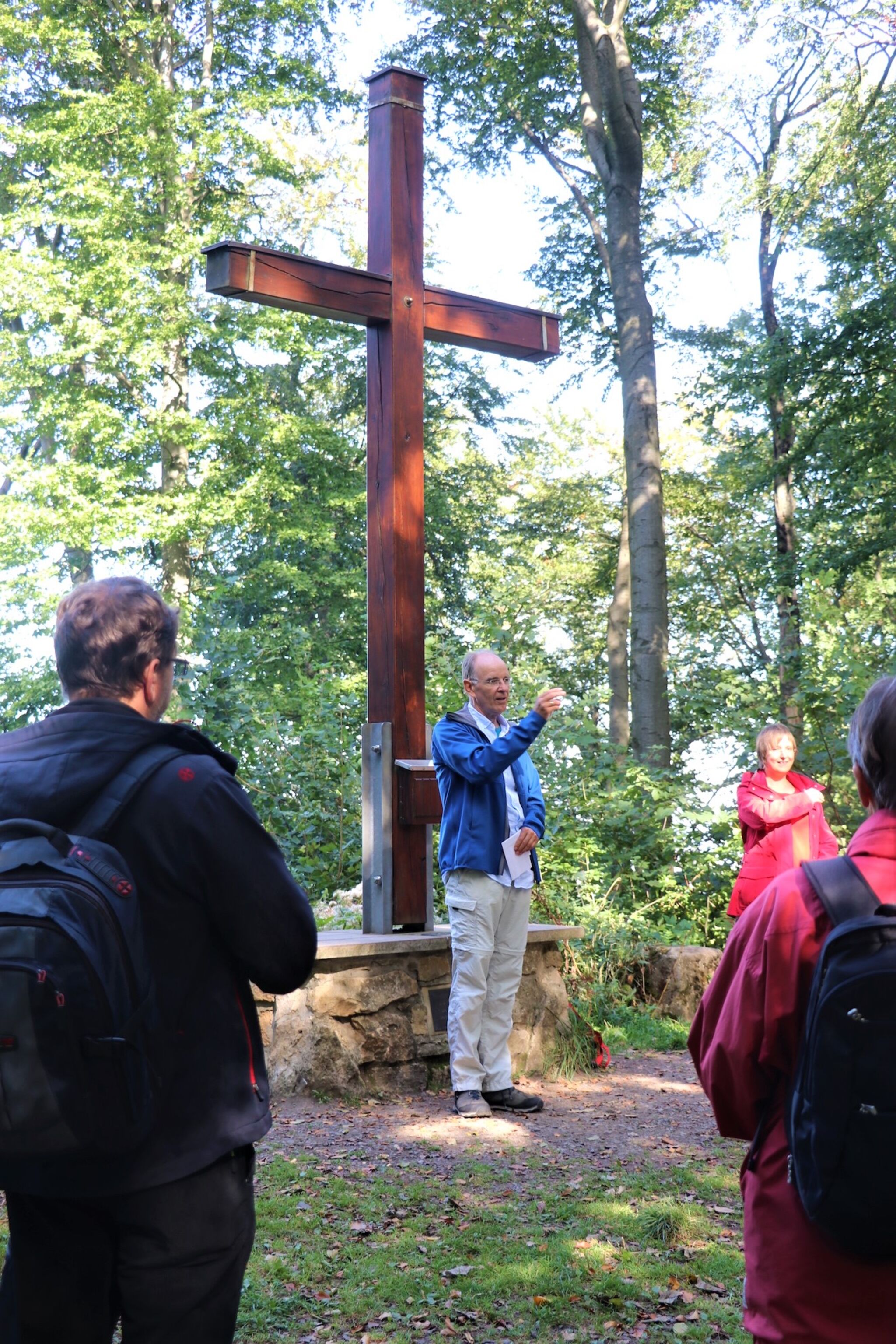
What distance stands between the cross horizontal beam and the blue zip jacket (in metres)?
2.15

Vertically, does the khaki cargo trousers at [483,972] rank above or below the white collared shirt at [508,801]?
below

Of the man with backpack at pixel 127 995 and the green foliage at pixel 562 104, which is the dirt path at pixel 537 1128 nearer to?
the man with backpack at pixel 127 995

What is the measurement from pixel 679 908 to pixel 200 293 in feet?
42.4

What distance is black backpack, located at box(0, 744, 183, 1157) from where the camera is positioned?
1651 mm

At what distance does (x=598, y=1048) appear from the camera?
6.45m

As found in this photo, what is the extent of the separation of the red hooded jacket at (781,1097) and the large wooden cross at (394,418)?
13.9 feet

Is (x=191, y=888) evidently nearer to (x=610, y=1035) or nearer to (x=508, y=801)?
(x=508, y=801)

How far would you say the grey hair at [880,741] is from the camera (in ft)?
6.08

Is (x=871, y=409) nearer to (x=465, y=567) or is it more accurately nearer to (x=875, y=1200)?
(x=465, y=567)

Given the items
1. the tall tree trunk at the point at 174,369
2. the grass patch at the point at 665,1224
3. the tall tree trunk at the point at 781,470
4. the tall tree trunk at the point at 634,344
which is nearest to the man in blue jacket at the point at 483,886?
Result: the grass patch at the point at 665,1224

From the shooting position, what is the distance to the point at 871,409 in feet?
44.4

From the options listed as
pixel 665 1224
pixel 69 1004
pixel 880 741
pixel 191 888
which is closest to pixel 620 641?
pixel 665 1224

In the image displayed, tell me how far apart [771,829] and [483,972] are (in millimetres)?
2060

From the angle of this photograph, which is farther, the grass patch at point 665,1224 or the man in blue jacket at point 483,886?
the man in blue jacket at point 483,886
